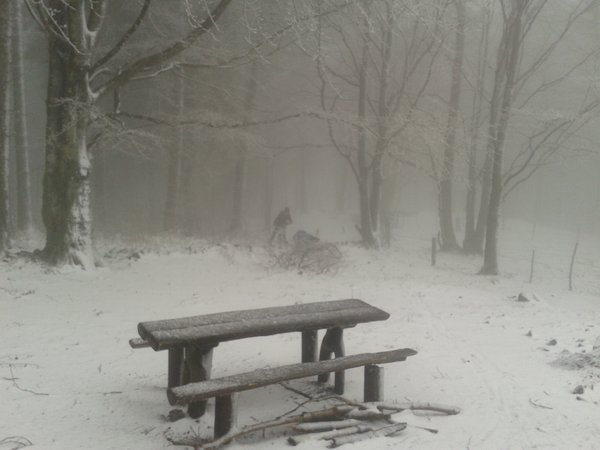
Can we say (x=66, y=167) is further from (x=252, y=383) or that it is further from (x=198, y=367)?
(x=252, y=383)

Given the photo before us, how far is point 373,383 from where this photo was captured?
4.83 meters

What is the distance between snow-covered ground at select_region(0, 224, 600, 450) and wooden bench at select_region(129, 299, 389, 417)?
0.41m

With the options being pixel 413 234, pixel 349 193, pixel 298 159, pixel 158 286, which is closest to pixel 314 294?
pixel 158 286

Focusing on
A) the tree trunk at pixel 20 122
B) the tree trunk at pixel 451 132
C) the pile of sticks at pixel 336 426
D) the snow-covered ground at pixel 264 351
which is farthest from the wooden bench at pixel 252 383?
the tree trunk at pixel 20 122

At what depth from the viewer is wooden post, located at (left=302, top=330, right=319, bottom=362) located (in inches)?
221

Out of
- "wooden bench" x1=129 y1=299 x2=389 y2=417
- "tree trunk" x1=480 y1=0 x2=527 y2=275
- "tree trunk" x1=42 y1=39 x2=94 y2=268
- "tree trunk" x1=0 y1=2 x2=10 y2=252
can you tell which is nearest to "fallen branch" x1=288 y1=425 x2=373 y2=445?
"wooden bench" x1=129 y1=299 x2=389 y2=417

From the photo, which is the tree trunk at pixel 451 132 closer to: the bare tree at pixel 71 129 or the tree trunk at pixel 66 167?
the bare tree at pixel 71 129

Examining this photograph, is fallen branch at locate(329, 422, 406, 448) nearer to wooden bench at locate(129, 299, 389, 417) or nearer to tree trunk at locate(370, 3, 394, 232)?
wooden bench at locate(129, 299, 389, 417)

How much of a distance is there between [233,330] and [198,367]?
17.1 inches

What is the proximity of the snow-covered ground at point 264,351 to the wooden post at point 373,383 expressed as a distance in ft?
0.97

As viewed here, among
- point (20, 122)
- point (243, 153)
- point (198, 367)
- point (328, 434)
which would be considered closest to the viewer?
point (328, 434)

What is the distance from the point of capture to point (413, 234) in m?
29.2

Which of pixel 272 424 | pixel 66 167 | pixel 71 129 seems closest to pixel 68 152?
pixel 66 167

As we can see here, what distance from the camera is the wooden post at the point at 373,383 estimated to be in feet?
15.8
